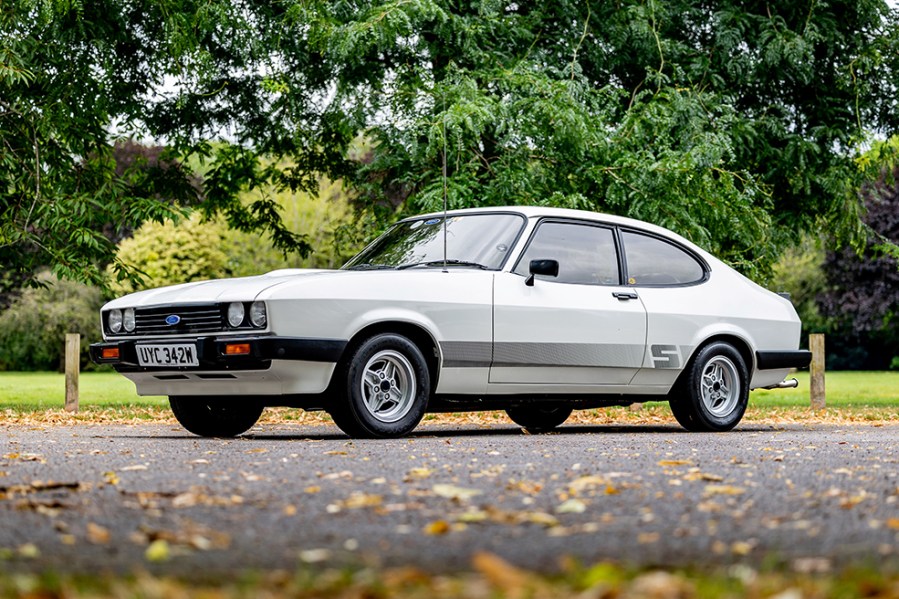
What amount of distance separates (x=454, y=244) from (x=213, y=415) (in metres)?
2.25

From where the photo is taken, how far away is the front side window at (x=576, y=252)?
9.93 m

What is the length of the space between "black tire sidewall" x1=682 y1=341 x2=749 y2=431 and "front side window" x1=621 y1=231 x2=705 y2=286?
600mm

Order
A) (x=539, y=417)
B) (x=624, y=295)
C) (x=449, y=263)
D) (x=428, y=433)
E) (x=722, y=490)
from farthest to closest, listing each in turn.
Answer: (x=539, y=417)
(x=428, y=433)
(x=624, y=295)
(x=449, y=263)
(x=722, y=490)

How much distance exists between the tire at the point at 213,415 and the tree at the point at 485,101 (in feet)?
13.9

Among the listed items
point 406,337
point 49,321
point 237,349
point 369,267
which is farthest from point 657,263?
point 49,321

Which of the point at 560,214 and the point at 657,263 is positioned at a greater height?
the point at 560,214

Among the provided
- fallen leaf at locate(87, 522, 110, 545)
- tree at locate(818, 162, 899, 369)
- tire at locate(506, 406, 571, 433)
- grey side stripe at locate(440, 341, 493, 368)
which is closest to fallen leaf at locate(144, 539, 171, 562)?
fallen leaf at locate(87, 522, 110, 545)

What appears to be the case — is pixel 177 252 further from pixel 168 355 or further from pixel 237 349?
pixel 237 349

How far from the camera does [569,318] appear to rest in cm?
990

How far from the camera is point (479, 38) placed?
1639cm

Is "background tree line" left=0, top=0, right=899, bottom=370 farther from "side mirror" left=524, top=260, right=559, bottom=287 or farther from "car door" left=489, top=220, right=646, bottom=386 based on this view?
"side mirror" left=524, top=260, right=559, bottom=287

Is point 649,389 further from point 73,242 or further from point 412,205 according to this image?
point 73,242

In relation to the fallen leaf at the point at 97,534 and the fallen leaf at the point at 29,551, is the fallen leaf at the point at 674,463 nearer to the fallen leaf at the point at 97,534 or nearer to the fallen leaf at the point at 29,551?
the fallen leaf at the point at 97,534

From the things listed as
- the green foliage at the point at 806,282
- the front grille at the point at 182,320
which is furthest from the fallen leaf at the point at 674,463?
the green foliage at the point at 806,282
